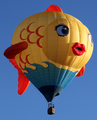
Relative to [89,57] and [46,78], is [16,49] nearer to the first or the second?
[46,78]

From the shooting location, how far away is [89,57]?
27344 mm

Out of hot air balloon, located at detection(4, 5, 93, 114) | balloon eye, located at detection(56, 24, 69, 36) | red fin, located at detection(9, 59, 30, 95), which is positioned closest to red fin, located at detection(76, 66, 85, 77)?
hot air balloon, located at detection(4, 5, 93, 114)

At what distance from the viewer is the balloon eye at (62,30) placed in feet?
85.5

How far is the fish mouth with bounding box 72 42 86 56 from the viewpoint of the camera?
2605 centimetres

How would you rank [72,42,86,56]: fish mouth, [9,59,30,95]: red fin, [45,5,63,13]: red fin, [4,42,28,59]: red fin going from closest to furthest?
1. [72,42,86,56]: fish mouth
2. [4,42,28,59]: red fin
3. [9,59,30,95]: red fin
4. [45,5,63,13]: red fin

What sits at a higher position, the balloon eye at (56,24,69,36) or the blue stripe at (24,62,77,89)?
the balloon eye at (56,24,69,36)

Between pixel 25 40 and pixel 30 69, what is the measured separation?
147 cm

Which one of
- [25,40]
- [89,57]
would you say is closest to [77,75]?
[89,57]

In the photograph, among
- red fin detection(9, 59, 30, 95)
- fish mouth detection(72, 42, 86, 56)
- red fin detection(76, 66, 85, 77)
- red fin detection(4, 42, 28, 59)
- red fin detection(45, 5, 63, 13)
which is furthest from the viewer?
red fin detection(76, 66, 85, 77)

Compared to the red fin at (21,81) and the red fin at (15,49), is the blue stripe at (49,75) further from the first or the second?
the red fin at (21,81)

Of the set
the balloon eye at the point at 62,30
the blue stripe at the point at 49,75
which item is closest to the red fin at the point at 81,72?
the blue stripe at the point at 49,75

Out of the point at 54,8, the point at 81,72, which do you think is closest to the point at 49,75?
the point at 81,72

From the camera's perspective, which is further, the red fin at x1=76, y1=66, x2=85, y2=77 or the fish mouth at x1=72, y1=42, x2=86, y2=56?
the red fin at x1=76, y1=66, x2=85, y2=77

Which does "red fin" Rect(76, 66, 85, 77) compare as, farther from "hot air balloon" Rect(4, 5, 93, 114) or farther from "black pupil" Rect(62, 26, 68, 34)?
"black pupil" Rect(62, 26, 68, 34)
